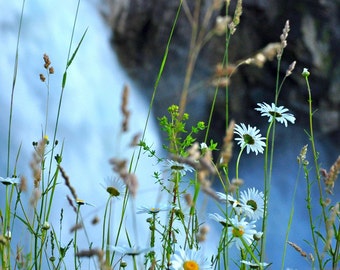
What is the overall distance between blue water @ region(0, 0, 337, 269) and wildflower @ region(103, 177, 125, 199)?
413cm

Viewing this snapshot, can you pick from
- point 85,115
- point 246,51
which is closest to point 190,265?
point 85,115

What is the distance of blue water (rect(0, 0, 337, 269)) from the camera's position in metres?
5.74

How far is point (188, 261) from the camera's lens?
75 cm

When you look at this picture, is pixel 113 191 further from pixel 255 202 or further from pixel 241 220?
pixel 255 202

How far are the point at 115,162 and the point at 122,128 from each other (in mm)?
34

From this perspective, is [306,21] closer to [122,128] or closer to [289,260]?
[289,260]

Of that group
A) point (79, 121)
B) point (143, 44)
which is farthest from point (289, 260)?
point (143, 44)

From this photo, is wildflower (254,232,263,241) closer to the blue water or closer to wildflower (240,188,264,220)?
wildflower (240,188,264,220)

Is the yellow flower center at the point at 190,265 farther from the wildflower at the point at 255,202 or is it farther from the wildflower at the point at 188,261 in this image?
the wildflower at the point at 255,202

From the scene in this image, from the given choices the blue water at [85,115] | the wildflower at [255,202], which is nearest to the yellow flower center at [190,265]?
the wildflower at [255,202]

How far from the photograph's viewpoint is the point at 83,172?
5793 millimetres

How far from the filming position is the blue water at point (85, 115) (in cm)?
574

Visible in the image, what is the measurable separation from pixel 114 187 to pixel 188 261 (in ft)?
0.67

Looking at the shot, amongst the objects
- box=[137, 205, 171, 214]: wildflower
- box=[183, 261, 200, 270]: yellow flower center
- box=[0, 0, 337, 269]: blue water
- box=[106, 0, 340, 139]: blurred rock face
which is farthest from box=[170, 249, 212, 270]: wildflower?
box=[106, 0, 340, 139]: blurred rock face
